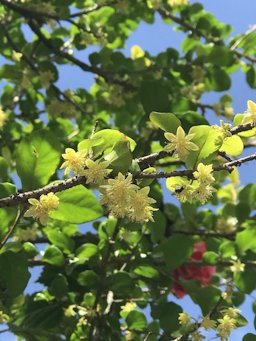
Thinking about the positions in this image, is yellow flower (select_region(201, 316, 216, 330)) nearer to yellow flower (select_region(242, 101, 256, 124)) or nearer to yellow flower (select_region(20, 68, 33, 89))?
yellow flower (select_region(242, 101, 256, 124))

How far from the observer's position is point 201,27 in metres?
2.18

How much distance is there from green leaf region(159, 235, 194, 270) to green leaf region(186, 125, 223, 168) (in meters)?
0.71

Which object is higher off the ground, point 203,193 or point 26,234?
point 26,234

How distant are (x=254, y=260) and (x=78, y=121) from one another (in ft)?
3.62

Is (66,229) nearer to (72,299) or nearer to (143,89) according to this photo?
(72,299)

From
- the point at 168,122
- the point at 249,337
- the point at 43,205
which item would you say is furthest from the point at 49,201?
the point at 249,337

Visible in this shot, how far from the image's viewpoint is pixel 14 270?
1055 mm

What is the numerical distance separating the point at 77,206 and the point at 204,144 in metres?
0.24

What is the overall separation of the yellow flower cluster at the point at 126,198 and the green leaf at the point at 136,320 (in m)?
0.76

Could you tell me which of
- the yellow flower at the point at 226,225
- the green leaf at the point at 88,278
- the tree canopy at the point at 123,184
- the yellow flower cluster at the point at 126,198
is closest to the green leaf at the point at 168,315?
the tree canopy at the point at 123,184

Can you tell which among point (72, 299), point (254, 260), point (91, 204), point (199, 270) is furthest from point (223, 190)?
point (91, 204)

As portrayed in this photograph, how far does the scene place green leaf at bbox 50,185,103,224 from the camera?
2.83 ft

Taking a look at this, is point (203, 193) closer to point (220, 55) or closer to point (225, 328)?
point (225, 328)

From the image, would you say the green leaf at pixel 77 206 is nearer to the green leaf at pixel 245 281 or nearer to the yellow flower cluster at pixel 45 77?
the green leaf at pixel 245 281
